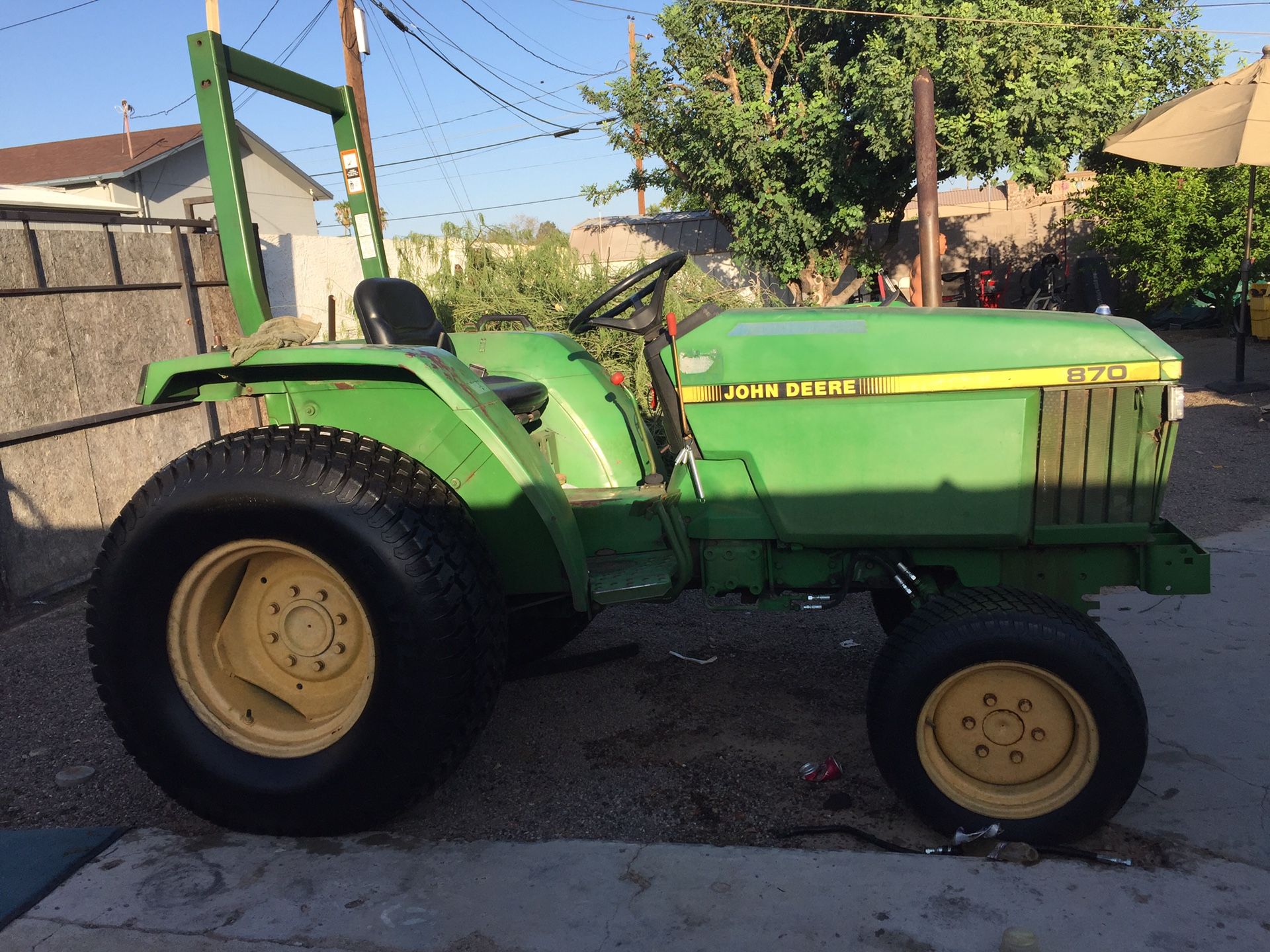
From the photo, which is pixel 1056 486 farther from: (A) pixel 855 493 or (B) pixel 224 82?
(B) pixel 224 82

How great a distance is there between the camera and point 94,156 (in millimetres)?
22516

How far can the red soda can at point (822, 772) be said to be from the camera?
9.43 feet

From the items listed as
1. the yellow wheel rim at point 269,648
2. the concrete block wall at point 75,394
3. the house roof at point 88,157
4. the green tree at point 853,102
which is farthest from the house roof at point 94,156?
the yellow wheel rim at point 269,648

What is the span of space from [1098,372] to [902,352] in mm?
527

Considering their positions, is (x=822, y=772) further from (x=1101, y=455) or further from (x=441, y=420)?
(x=441, y=420)

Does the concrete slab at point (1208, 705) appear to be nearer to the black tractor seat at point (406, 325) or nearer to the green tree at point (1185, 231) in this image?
the black tractor seat at point (406, 325)

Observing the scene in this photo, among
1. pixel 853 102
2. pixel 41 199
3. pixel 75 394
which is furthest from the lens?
pixel 41 199

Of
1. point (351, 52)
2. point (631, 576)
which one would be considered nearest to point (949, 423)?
point (631, 576)

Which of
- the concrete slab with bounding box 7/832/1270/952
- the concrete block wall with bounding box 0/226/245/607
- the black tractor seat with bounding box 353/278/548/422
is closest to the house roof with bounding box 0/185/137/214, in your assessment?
the concrete block wall with bounding box 0/226/245/607

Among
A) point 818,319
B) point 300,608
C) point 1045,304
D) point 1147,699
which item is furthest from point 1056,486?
point 1045,304

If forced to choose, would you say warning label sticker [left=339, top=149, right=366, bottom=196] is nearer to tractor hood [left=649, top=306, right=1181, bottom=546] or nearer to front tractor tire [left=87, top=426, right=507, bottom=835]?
front tractor tire [left=87, top=426, right=507, bottom=835]

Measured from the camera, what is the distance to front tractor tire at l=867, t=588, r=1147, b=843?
2.40 m

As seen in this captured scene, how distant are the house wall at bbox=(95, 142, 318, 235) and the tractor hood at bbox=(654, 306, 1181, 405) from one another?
17753mm

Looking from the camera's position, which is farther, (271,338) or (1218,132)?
(1218,132)
